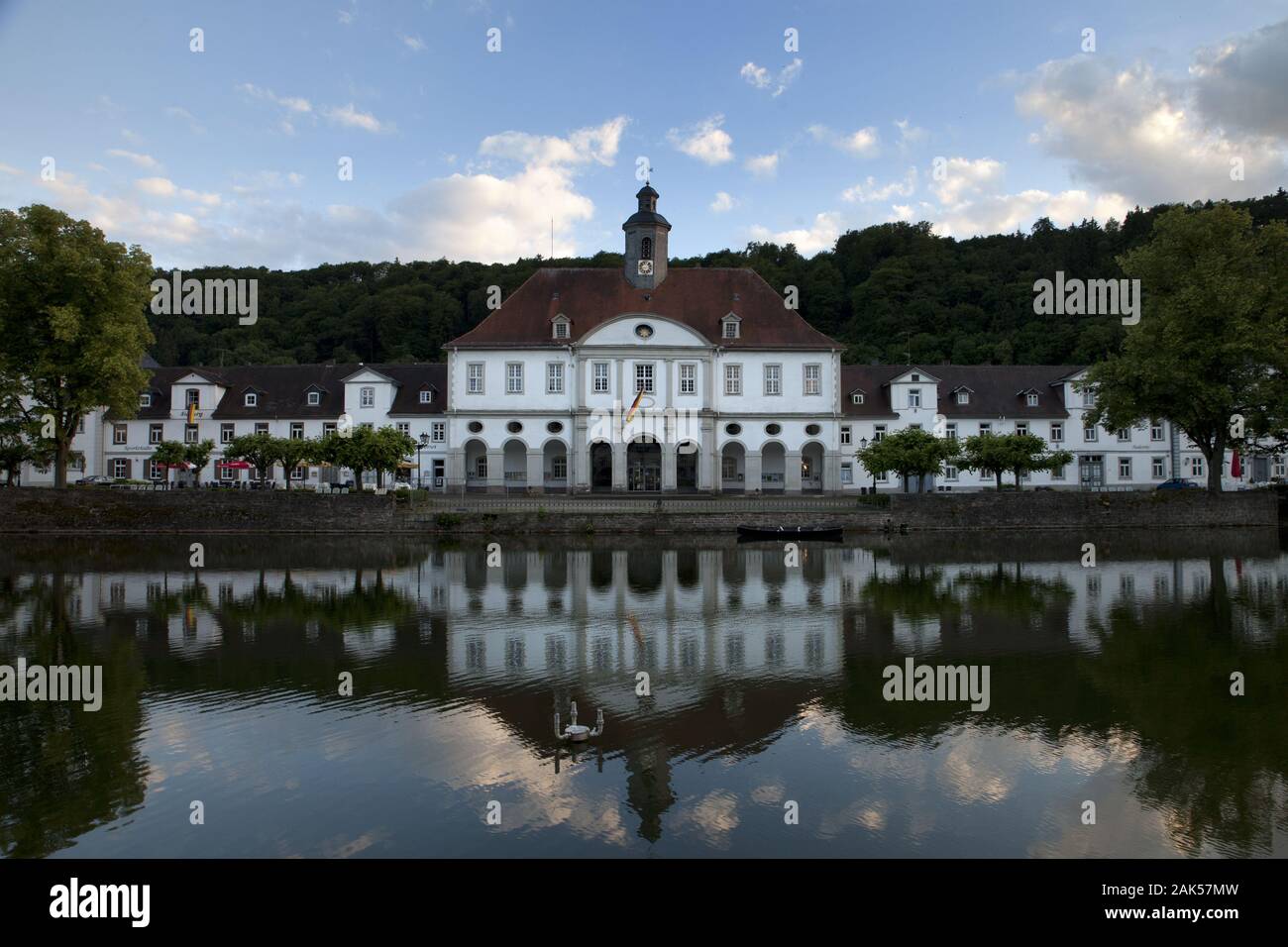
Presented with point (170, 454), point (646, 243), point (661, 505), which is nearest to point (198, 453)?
point (170, 454)

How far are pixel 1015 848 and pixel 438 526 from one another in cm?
3270

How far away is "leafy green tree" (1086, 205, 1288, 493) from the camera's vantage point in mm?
37625

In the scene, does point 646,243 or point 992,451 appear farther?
point 646,243

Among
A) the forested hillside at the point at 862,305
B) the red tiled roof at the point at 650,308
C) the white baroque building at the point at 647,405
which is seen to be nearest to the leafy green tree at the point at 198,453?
the white baroque building at the point at 647,405

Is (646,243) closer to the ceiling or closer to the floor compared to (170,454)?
closer to the ceiling

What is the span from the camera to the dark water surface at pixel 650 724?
762 centimetres

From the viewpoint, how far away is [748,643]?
15.1m

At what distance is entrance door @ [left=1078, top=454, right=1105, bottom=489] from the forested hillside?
64.3ft

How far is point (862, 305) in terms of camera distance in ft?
281

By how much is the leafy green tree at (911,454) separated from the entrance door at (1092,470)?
52.7 feet

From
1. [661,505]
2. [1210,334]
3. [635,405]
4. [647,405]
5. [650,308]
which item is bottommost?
[661,505]

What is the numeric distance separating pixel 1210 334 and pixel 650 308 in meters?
27.5

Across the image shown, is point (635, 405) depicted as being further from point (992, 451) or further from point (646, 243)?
point (992, 451)
